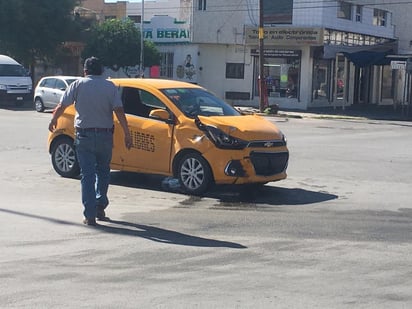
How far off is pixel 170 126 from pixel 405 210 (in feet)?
11.9

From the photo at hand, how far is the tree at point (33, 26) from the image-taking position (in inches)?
1670

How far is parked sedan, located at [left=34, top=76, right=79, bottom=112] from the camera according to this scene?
32500mm

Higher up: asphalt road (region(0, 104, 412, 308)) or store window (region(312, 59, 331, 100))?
store window (region(312, 59, 331, 100))

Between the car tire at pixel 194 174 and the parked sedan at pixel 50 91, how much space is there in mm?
21546

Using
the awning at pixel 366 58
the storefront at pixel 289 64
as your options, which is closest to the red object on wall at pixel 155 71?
the storefront at pixel 289 64

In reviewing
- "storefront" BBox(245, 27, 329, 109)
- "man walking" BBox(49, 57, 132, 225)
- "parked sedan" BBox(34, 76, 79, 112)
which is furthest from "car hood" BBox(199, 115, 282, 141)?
"storefront" BBox(245, 27, 329, 109)

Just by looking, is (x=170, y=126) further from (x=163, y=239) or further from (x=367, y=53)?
(x=367, y=53)

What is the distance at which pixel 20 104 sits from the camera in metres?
37.9

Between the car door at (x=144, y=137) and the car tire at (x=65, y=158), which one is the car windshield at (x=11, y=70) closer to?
the car tire at (x=65, y=158)

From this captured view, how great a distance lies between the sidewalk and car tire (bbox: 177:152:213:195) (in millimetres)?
22080

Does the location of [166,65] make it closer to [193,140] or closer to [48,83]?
[48,83]

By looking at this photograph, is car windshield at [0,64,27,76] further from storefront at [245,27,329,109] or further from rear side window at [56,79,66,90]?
storefront at [245,27,329,109]

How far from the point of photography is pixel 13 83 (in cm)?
Answer: 3703

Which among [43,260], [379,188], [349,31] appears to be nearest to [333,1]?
[349,31]
